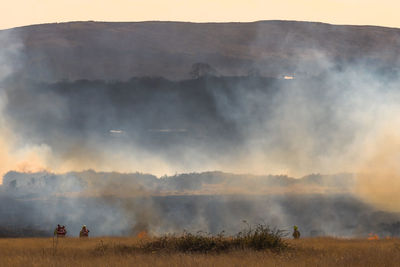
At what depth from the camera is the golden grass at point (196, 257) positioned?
1678cm

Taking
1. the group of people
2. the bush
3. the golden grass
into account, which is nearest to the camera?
the golden grass

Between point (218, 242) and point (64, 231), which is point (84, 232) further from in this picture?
point (218, 242)

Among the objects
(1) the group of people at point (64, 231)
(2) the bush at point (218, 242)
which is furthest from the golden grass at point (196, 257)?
(1) the group of people at point (64, 231)

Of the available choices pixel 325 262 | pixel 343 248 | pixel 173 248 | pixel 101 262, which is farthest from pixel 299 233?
pixel 101 262

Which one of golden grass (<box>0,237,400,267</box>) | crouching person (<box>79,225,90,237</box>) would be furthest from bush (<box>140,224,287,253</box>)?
crouching person (<box>79,225,90,237</box>)

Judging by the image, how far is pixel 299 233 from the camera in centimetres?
2914

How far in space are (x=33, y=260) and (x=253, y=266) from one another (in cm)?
640

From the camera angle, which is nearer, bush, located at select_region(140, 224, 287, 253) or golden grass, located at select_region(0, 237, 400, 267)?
golden grass, located at select_region(0, 237, 400, 267)

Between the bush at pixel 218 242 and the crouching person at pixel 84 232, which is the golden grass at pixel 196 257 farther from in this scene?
the crouching person at pixel 84 232

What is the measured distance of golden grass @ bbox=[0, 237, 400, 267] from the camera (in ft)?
55.1

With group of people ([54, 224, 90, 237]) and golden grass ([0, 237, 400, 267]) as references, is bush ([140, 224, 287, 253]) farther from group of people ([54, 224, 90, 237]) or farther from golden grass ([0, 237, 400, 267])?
group of people ([54, 224, 90, 237])

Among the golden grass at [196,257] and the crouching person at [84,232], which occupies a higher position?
the crouching person at [84,232]

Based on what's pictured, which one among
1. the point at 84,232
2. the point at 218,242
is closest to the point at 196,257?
the point at 218,242

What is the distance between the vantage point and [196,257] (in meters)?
18.2
